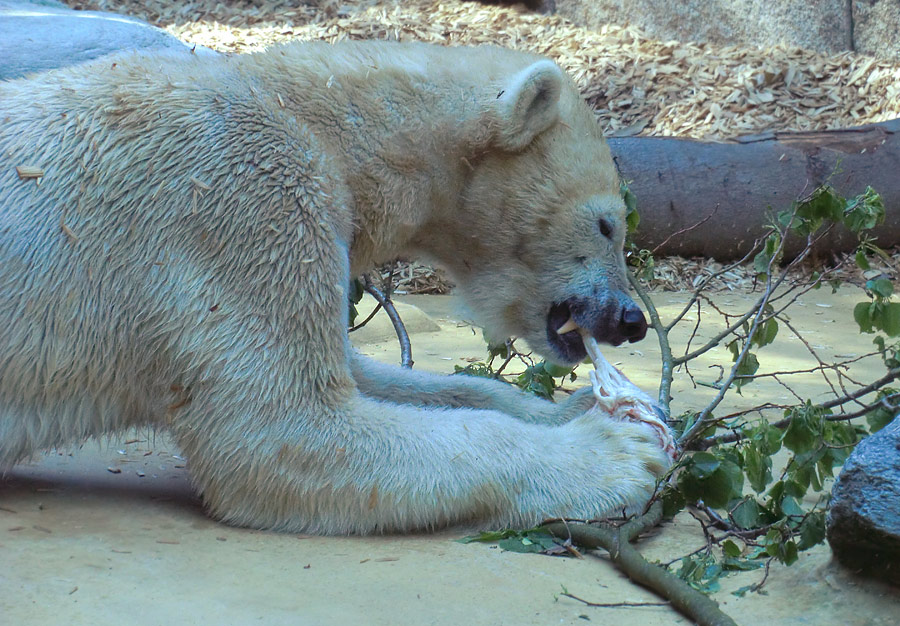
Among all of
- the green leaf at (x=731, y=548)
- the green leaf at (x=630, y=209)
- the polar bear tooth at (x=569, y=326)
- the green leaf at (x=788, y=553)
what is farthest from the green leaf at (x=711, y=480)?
the green leaf at (x=630, y=209)

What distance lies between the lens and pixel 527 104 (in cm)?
317

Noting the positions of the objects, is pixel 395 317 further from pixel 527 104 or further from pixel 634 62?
pixel 634 62

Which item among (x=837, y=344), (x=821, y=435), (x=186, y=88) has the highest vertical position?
(x=186, y=88)

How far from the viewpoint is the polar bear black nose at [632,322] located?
3.42m

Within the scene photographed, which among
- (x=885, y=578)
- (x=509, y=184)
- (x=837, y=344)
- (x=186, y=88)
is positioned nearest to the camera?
(x=885, y=578)

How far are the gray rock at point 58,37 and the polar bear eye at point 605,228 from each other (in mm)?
3203

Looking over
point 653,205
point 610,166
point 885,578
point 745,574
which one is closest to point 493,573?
point 745,574

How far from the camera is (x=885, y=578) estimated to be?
2152 mm

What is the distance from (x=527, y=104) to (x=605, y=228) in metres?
0.52

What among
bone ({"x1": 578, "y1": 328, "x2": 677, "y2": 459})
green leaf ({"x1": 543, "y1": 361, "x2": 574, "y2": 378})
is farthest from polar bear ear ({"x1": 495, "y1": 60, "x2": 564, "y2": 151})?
green leaf ({"x1": 543, "y1": 361, "x2": 574, "y2": 378})

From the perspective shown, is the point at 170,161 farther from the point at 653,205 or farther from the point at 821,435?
the point at 653,205

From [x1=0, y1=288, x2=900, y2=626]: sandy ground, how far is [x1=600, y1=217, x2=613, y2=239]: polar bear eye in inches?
38.7

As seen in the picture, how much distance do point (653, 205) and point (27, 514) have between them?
6162 mm

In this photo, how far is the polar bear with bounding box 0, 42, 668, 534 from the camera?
9.18ft
